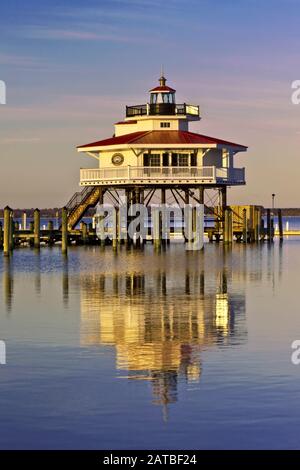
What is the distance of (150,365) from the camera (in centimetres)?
2070

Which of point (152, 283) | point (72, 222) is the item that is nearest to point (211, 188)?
point (72, 222)

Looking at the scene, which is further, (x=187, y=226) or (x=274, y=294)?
(x=187, y=226)

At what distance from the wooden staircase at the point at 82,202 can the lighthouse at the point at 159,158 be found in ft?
0.25

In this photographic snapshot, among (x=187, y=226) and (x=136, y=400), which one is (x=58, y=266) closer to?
(x=187, y=226)

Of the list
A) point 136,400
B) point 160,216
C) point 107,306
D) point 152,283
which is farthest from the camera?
point 160,216

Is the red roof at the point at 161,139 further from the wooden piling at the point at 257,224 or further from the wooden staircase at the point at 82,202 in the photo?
the wooden piling at the point at 257,224

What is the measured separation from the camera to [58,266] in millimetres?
55094

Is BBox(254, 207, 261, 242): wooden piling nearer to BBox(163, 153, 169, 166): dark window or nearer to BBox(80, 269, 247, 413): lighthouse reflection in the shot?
BBox(163, 153, 169, 166): dark window

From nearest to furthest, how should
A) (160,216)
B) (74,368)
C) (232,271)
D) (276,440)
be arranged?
(276,440)
(74,368)
(232,271)
(160,216)

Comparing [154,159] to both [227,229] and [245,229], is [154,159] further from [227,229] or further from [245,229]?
[245,229]

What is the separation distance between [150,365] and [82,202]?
208ft

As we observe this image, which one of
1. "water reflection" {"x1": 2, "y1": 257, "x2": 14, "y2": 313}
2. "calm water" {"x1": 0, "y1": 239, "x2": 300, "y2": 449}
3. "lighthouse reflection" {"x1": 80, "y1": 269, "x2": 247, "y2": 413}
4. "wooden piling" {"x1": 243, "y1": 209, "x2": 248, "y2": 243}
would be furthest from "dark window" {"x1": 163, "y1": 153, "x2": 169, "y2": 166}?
"calm water" {"x1": 0, "y1": 239, "x2": 300, "y2": 449}

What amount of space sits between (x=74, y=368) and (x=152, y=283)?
21532mm

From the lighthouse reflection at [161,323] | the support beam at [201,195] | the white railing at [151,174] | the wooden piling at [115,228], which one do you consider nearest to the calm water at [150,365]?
the lighthouse reflection at [161,323]
